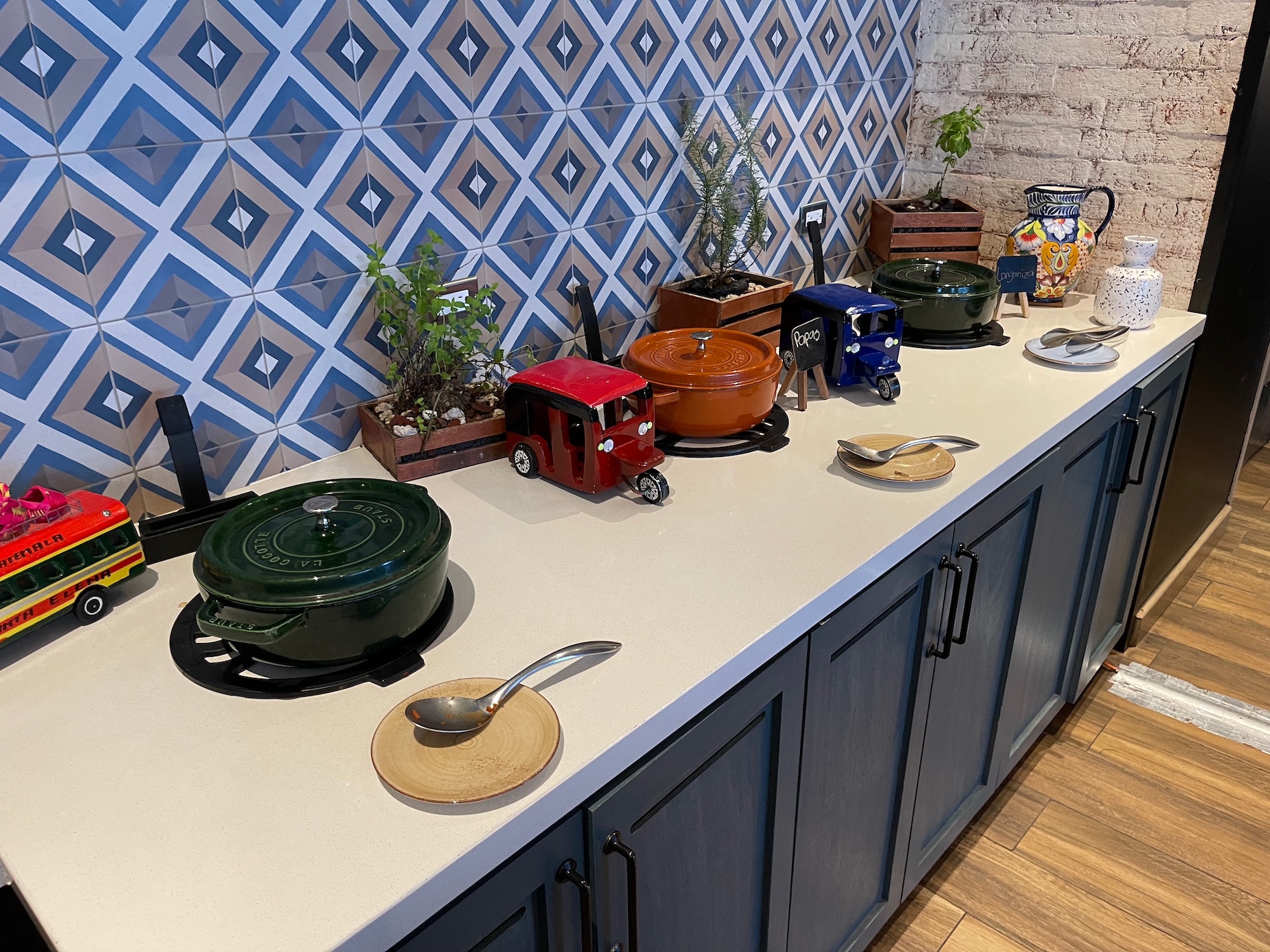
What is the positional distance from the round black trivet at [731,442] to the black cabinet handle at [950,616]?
1.05 ft

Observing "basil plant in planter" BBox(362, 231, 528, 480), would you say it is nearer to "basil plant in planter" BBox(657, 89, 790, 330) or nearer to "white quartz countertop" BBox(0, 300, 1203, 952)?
"white quartz countertop" BBox(0, 300, 1203, 952)

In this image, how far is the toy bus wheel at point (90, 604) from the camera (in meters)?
1.12

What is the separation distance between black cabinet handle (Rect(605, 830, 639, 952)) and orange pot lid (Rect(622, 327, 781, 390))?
74 centimetres

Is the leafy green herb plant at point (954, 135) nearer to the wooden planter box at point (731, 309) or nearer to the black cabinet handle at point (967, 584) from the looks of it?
the wooden planter box at point (731, 309)

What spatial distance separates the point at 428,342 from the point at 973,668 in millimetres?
1100

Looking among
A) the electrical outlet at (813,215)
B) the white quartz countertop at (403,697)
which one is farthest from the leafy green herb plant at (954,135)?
the white quartz countertop at (403,697)

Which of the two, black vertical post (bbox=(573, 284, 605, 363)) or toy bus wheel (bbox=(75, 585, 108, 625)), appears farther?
black vertical post (bbox=(573, 284, 605, 363))

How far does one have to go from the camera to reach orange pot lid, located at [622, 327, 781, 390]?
5.03 feet

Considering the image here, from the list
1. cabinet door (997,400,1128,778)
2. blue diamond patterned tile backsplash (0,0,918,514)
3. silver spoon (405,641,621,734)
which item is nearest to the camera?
silver spoon (405,641,621,734)

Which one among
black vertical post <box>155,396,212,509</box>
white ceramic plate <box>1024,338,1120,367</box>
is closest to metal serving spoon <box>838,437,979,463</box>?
white ceramic plate <box>1024,338,1120,367</box>

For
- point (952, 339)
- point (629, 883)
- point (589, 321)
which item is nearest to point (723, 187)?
point (589, 321)

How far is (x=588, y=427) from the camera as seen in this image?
4.50 ft

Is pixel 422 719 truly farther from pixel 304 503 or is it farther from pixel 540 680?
pixel 304 503

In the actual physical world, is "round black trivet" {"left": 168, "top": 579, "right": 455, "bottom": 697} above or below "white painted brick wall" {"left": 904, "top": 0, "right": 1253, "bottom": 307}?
below
